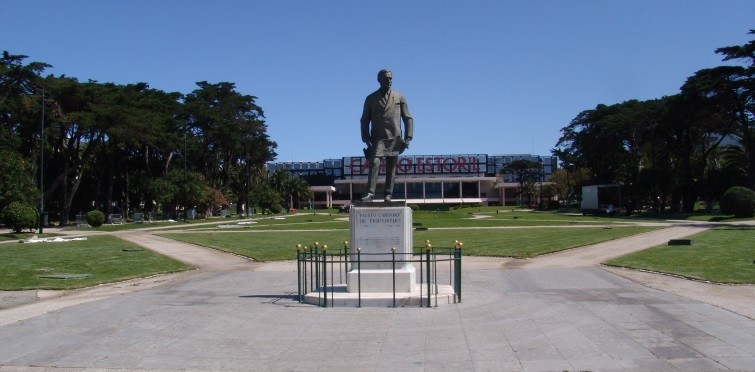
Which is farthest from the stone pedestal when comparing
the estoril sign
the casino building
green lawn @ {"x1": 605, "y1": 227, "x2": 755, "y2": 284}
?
the estoril sign

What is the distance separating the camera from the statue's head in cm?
1484

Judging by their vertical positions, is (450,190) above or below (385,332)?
above

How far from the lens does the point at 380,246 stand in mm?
13906

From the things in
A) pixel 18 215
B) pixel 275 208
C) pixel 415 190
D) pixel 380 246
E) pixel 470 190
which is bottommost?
pixel 380 246

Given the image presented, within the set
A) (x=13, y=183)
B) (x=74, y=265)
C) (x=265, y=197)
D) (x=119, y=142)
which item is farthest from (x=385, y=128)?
(x=265, y=197)

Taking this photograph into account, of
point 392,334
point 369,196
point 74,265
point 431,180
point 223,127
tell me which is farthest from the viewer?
point 431,180

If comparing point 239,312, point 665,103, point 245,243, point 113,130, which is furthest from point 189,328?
point 665,103

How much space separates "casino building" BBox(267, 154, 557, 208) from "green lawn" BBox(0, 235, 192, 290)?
117 meters

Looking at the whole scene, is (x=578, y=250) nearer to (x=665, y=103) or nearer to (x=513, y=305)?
(x=513, y=305)

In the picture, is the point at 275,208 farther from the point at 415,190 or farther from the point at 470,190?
the point at 470,190

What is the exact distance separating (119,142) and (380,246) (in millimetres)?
53524

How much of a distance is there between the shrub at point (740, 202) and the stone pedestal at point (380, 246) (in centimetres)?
4393

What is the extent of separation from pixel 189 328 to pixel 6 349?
2646mm

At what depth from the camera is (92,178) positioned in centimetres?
7781
